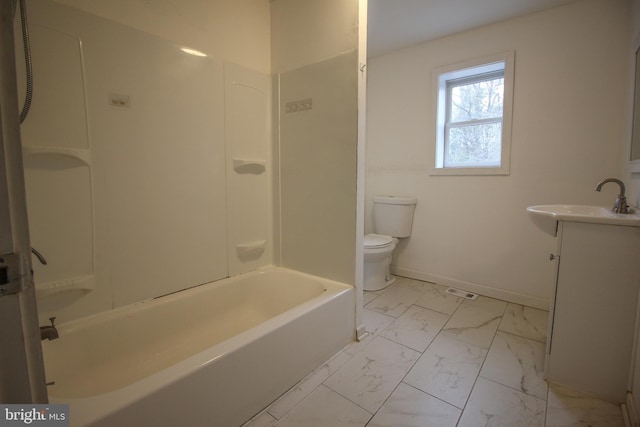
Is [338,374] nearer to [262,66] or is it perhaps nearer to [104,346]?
[104,346]

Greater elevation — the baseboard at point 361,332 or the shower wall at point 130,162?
the shower wall at point 130,162

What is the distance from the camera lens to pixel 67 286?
4.09 ft

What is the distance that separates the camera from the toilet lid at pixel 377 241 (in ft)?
8.06

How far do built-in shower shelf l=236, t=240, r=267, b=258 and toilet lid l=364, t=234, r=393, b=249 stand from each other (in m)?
0.89

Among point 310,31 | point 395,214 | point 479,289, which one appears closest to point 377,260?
point 395,214

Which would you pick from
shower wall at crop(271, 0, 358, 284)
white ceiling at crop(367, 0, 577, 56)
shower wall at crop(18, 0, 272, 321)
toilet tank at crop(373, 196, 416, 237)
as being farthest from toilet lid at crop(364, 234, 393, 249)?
white ceiling at crop(367, 0, 577, 56)

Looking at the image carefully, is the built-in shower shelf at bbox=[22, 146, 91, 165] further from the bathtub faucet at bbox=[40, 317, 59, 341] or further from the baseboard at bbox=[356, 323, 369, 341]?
the baseboard at bbox=[356, 323, 369, 341]

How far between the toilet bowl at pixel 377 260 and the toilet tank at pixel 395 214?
0.43 ft

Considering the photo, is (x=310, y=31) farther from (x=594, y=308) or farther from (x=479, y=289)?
(x=479, y=289)

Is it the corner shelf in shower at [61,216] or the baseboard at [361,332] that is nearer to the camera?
the corner shelf in shower at [61,216]

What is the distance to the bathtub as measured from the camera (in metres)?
0.92

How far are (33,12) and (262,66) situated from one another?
3.83 ft

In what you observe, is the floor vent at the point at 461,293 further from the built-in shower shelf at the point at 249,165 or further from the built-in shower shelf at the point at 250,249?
the built-in shower shelf at the point at 249,165

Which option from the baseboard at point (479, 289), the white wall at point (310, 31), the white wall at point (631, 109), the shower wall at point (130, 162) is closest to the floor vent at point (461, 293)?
the baseboard at point (479, 289)
